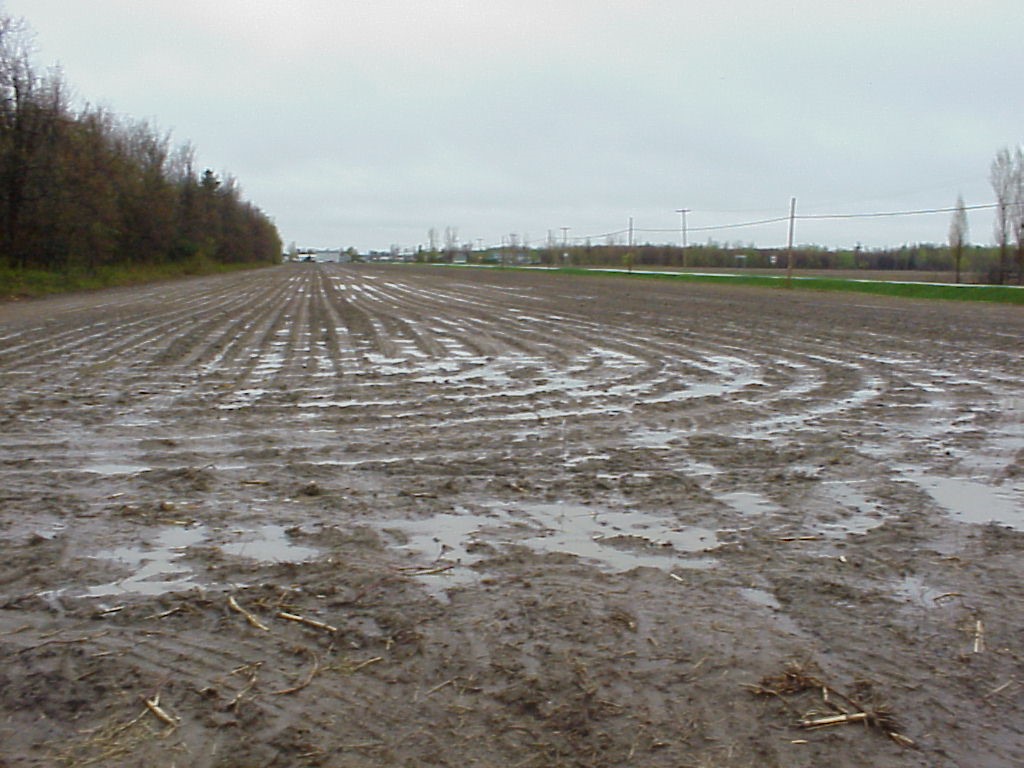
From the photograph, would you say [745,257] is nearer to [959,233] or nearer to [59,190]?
[959,233]

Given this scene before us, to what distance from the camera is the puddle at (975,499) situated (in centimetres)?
522

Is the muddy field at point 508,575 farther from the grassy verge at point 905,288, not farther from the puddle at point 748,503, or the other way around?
the grassy verge at point 905,288

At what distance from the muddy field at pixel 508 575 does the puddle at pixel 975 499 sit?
37 millimetres

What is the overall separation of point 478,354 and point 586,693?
1027 centimetres

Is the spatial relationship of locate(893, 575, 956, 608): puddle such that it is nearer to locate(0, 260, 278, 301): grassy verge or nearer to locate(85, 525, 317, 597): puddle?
locate(85, 525, 317, 597): puddle

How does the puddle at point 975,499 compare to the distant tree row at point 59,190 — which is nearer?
the puddle at point 975,499

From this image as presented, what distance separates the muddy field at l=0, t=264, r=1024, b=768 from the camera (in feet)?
9.53

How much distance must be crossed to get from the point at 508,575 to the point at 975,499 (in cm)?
316

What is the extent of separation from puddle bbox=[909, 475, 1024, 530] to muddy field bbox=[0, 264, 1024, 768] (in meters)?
0.04

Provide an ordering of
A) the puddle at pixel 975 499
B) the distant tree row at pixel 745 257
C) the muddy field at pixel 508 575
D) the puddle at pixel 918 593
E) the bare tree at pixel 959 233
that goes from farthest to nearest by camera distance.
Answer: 1. the distant tree row at pixel 745 257
2. the bare tree at pixel 959 233
3. the puddle at pixel 975 499
4. the puddle at pixel 918 593
5. the muddy field at pixel 508 575

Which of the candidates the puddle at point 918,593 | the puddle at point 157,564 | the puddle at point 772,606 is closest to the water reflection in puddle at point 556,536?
the puddle at point 772,606

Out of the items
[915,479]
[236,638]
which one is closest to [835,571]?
[915,479]

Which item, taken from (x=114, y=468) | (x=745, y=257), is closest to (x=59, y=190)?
(x=114, y=468)

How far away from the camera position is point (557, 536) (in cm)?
483
